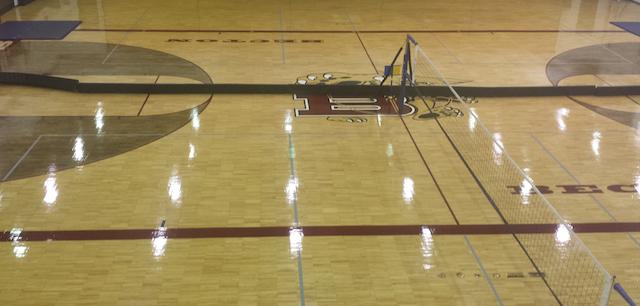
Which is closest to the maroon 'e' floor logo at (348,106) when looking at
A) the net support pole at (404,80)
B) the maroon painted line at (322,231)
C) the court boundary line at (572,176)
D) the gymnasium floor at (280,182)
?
the net support pole at (404,80)

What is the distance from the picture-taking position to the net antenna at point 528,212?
7.15m

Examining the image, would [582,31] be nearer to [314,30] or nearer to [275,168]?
[314,30]

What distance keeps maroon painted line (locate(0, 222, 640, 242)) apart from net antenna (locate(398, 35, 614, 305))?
218 mm

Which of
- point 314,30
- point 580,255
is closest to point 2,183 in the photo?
point 580,255

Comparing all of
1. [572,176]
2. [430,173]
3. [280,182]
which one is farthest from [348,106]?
[572,176]

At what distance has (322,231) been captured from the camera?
8.38 m

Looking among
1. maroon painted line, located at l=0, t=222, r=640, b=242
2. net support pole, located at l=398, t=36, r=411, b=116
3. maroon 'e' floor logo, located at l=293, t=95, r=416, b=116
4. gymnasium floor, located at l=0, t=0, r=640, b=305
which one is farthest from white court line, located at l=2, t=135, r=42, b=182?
net support pole, located at l=398, t=36, r=411, b=116

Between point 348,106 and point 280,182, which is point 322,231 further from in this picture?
point 348,106

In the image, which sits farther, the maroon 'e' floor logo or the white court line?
the maroon 'e' floor logo

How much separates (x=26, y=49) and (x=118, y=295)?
11.3 meters

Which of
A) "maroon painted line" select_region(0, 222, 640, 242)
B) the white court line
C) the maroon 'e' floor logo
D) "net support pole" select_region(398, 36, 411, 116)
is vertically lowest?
"maroon painted line" select_region(0, 222, 640, 242)

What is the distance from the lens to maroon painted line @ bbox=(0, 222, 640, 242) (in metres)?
8.14

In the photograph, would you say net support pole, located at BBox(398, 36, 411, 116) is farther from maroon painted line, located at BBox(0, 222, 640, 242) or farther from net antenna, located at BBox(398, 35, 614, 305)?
maroon painted line, located at BBox(0, 222, 640, 242)

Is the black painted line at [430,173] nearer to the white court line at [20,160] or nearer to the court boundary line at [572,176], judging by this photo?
the court boundary line at [572,176]
